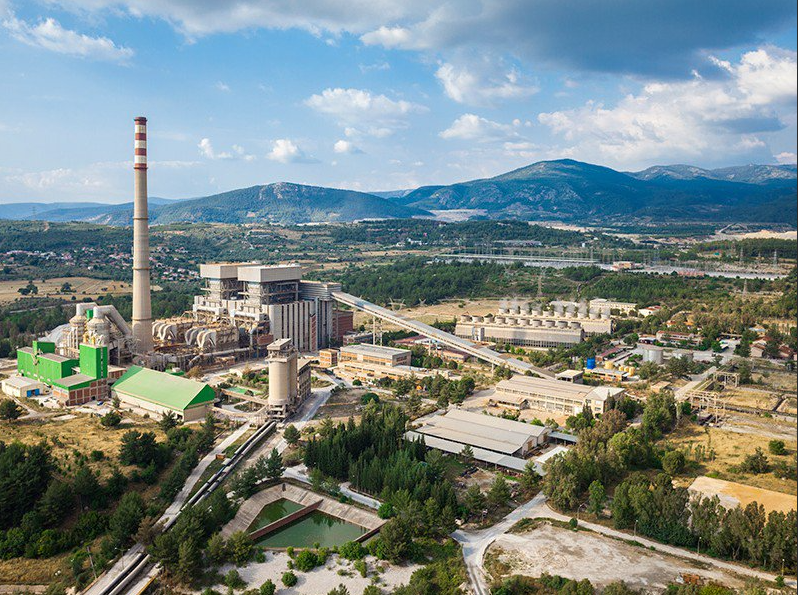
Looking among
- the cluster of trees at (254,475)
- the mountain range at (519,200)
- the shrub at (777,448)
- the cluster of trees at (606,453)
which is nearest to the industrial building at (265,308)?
the cluster of trees at (254,475)

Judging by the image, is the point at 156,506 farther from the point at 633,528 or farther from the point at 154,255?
the point at 154,255

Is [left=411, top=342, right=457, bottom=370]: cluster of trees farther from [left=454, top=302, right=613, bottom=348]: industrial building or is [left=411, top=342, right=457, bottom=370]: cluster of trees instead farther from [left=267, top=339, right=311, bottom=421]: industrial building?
[left=267, top=339, right=311, bottom=421]: industrial building

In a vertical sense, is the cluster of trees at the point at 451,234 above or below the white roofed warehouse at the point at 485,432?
above

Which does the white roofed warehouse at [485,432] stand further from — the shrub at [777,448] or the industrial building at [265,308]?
the industrial building at [265,308]

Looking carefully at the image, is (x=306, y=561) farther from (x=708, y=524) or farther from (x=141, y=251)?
(x=141, y=251)

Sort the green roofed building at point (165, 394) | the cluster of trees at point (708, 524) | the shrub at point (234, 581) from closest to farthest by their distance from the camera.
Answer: the shrub at point (234, 581), the cluster of trees at point (708, 524), the green roofed building at point (165, 394)

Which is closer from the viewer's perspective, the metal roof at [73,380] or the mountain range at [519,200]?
the metal roof at [73,380]
